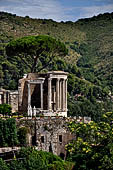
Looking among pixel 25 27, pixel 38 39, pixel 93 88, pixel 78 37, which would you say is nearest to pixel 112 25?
pixel 78 37

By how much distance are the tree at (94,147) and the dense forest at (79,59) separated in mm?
28645

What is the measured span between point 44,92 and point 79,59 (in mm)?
87932

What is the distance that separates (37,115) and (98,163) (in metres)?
12.7

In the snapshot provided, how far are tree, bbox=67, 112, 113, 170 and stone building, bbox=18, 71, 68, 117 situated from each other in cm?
1462

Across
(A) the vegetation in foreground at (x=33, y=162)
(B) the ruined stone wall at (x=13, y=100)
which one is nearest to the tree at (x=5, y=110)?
(B) the ruined stone wall at (x=13, y=100)

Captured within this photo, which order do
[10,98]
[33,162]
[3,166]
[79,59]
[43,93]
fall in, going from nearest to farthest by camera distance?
[3,166]
[33,162]
[43,93]
[10,98]
[79,59]

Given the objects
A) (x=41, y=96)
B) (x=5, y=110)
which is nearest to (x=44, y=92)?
(x=41, y=96)

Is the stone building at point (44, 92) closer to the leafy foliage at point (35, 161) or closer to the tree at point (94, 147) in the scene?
the leafy foliage at point (35, 161)

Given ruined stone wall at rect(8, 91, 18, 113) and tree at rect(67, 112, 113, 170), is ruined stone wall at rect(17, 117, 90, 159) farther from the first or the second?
ruined stone wall at rect(8, 91, 18, 113)

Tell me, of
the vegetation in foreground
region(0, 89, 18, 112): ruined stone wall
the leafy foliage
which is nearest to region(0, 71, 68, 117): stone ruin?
region(0, 89, 18, 112): ruined stone wall

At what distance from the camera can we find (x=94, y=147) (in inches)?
1403

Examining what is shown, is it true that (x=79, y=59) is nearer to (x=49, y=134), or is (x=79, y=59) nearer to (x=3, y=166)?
(x=49, y=134)

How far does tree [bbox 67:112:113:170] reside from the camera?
111 ft

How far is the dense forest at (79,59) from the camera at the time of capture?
87.8 m
